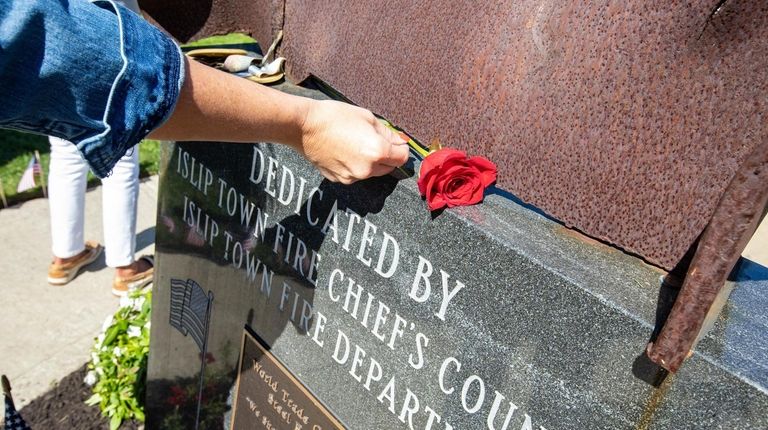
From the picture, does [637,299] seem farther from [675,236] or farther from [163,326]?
[163,326]

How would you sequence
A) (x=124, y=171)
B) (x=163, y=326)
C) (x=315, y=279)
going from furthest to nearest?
(x=124, y=171)
(x=163, y=326)
(x=315, y=279)

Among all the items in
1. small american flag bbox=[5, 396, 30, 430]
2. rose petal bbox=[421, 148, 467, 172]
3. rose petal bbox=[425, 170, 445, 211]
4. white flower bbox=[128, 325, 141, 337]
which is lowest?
white flower bbox=[128, 325, 141, 337]

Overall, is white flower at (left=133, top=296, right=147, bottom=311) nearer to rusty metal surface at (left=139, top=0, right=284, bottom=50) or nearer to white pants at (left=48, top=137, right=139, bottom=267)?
white pants at (left=48, top=137, right=139, bottom=267)

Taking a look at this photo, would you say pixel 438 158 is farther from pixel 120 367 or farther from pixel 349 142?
pixel 120 367

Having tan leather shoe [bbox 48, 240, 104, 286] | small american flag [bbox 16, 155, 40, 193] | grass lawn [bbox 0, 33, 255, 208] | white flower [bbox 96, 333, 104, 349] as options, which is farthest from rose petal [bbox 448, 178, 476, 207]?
small american flag [bbox 16, 155, 40, 193]

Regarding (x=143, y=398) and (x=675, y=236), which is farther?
(x=143, y=398)

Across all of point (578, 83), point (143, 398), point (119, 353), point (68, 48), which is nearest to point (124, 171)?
point (119, 353)

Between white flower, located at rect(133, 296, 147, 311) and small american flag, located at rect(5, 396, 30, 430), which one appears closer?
small american flag, located at rect(5, 396, 30, 430)

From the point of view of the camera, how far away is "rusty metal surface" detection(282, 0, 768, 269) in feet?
A: 3.63

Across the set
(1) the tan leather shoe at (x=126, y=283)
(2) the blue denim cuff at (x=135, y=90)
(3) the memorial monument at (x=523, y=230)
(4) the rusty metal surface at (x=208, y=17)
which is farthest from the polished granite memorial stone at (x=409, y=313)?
(1) the tan leather shoe at (x=126, y=283)

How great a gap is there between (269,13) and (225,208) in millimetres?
644

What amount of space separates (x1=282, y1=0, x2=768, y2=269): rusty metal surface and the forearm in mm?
376

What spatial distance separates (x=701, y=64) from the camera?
112 centimetres

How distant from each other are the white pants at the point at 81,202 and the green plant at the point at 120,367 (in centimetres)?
53
